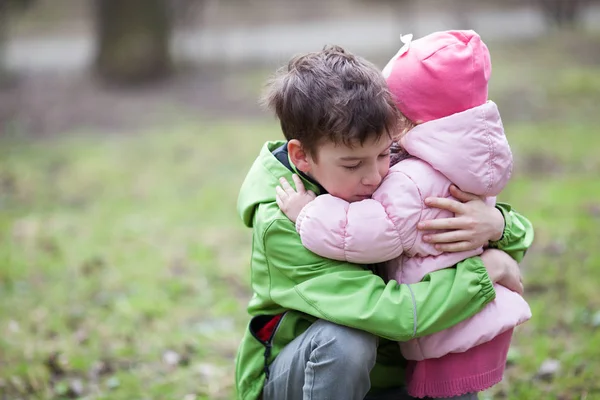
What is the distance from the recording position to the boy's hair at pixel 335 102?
219cm

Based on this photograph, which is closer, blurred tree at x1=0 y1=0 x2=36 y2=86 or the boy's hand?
the boy's hand

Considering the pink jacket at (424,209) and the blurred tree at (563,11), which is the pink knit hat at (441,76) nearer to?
the pink jacket at (424,209)

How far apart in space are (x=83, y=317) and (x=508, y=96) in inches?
239

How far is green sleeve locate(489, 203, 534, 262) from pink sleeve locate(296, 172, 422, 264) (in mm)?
372

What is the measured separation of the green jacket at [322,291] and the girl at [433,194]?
0.05 metres

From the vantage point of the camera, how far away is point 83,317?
4.15 m

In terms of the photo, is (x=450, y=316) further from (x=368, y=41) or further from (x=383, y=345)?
(x=368, y=41)

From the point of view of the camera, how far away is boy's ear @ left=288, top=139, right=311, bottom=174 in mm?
2316

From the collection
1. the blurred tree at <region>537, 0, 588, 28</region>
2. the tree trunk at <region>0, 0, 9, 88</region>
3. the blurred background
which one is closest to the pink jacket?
the blurred background

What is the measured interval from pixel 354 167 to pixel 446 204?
0.31 metres

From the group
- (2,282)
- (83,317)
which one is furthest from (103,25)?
(83,317)

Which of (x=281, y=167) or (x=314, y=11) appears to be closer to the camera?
(x=281, y=167)

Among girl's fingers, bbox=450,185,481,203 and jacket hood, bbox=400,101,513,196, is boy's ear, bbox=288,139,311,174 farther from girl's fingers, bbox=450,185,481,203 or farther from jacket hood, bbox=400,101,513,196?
girl's fingers, bbox=450,185,481,203

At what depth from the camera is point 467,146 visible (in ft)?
7.21
